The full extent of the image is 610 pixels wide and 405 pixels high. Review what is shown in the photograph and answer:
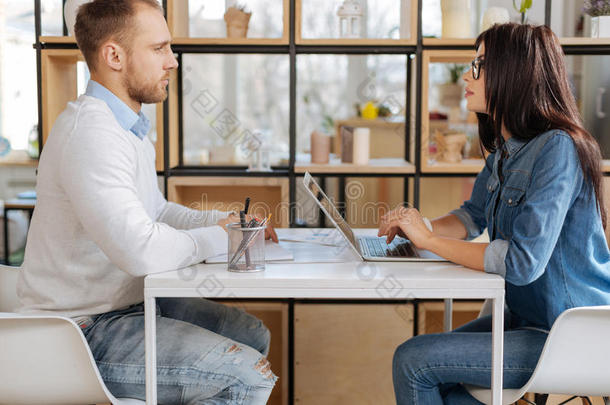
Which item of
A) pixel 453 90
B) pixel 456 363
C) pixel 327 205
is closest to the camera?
pixel 456 363

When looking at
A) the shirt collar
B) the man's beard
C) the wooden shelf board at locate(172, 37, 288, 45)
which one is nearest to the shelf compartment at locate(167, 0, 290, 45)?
the wooden shelf board at locate(172, 37, 288, 45)

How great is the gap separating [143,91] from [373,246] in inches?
28.1

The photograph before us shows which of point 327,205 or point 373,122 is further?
point 373,122

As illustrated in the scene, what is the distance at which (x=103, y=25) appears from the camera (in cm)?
153

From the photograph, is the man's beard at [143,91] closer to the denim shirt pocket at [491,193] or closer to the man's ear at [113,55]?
the man's ear at [113,55]

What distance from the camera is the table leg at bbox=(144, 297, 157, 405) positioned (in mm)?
1316

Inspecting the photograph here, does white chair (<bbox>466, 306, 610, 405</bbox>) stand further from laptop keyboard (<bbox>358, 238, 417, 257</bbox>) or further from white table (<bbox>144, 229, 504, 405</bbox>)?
laptop keyboard (<bbox>358, 238, 417, 257</bbox>)

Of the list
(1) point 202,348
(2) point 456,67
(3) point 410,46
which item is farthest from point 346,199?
(1) point 202,348

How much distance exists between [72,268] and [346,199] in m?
4.64

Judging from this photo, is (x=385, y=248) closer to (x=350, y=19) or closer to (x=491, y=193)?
(x=491, y=193)

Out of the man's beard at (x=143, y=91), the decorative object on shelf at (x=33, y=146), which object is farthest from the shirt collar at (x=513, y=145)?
the decorative object on shelf at (x=33, y=146)

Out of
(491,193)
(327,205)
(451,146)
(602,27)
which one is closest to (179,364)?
(327,205)

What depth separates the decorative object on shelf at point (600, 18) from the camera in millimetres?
2545

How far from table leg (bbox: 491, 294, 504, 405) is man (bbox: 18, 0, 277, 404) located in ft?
1.57
